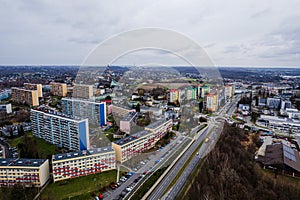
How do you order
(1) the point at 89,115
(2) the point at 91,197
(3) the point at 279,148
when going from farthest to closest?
(1) the point at 89,115, (3) the point at 279,148, (2) the point at 91,197

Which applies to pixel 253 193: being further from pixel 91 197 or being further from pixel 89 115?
pixel 89 115

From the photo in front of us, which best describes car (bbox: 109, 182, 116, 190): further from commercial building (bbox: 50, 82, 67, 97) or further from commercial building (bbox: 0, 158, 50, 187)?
commercial building (bbox: 50, 82, 67, 97)

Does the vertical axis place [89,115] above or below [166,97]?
below

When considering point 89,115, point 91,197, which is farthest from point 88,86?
point 91,197

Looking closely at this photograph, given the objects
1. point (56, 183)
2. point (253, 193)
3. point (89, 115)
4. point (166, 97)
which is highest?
point (166, 97)

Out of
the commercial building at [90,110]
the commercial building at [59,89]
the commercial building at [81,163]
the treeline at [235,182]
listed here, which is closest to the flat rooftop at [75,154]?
the commercial building at [81,163]

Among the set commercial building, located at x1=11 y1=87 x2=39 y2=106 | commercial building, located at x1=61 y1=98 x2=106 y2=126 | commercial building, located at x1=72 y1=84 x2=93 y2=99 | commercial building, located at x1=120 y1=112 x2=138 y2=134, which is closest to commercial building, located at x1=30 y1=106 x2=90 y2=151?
commercial building, located at x1=120 y1=112 x2=138 y2=134

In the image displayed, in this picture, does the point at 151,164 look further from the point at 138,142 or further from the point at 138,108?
the point at 138,108
